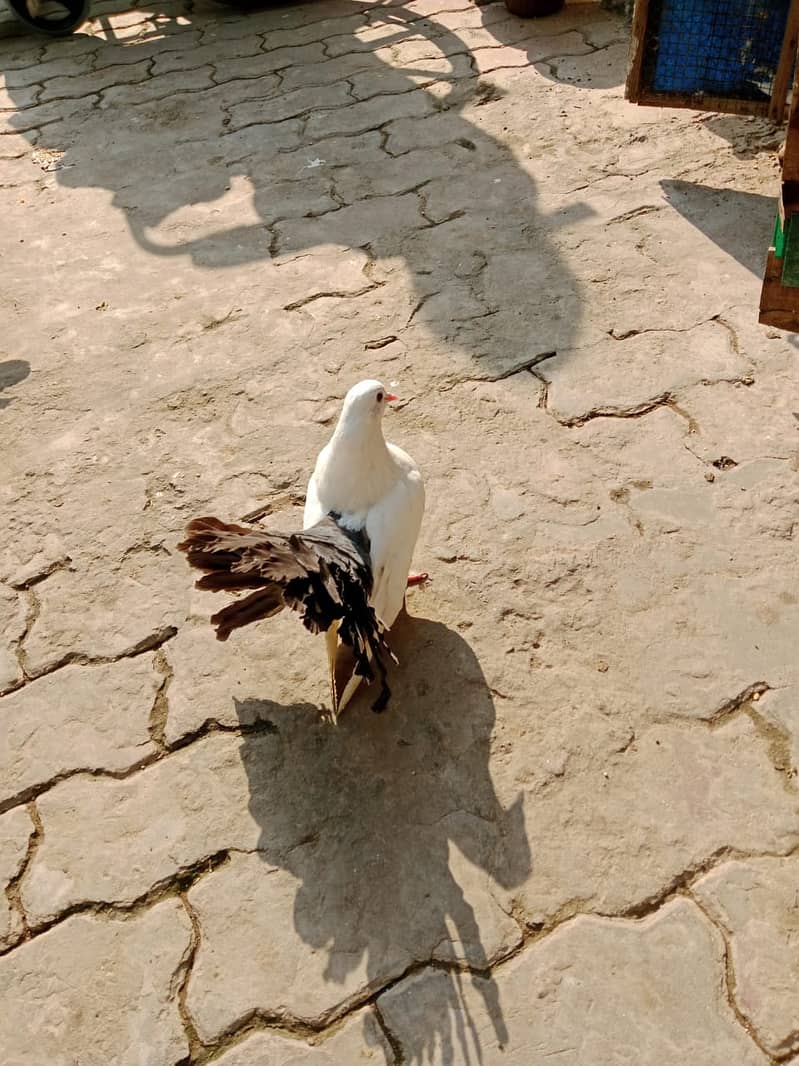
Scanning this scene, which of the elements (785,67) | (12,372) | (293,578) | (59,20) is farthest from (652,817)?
(59,20)

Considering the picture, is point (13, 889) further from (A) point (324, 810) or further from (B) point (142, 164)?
(B) point (142, 164)

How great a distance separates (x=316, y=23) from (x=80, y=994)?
21.0ft

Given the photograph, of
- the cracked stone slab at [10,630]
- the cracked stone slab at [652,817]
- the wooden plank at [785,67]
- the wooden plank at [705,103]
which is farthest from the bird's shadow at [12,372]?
the wooden plank at [785,67]

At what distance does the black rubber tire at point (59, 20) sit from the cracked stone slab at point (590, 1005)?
Result: 6.80 metres

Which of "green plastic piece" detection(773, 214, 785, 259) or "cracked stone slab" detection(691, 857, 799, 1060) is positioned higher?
"green plastic piece" detection(773, 214, 785, 259)

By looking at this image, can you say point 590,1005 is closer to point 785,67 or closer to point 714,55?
point 785,67

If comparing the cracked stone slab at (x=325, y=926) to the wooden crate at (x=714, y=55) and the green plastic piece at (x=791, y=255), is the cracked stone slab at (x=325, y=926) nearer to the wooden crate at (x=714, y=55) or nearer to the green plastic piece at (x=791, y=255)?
the green plastic piece at (x=791, y=255)

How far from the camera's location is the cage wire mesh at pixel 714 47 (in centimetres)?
400

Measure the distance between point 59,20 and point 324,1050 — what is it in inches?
275

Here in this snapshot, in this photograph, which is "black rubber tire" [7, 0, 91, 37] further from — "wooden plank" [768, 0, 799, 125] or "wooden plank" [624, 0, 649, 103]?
"wooden plank" [768, 0, 799, 125]

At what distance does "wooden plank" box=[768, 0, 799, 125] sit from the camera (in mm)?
3834

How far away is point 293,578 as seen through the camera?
1927 millimetres

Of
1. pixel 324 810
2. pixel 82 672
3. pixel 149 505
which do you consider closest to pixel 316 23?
pixel 149 505

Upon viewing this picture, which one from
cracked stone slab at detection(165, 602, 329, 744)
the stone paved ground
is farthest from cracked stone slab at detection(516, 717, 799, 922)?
cracked stone slab at detection(165, 602, 329, 744)
